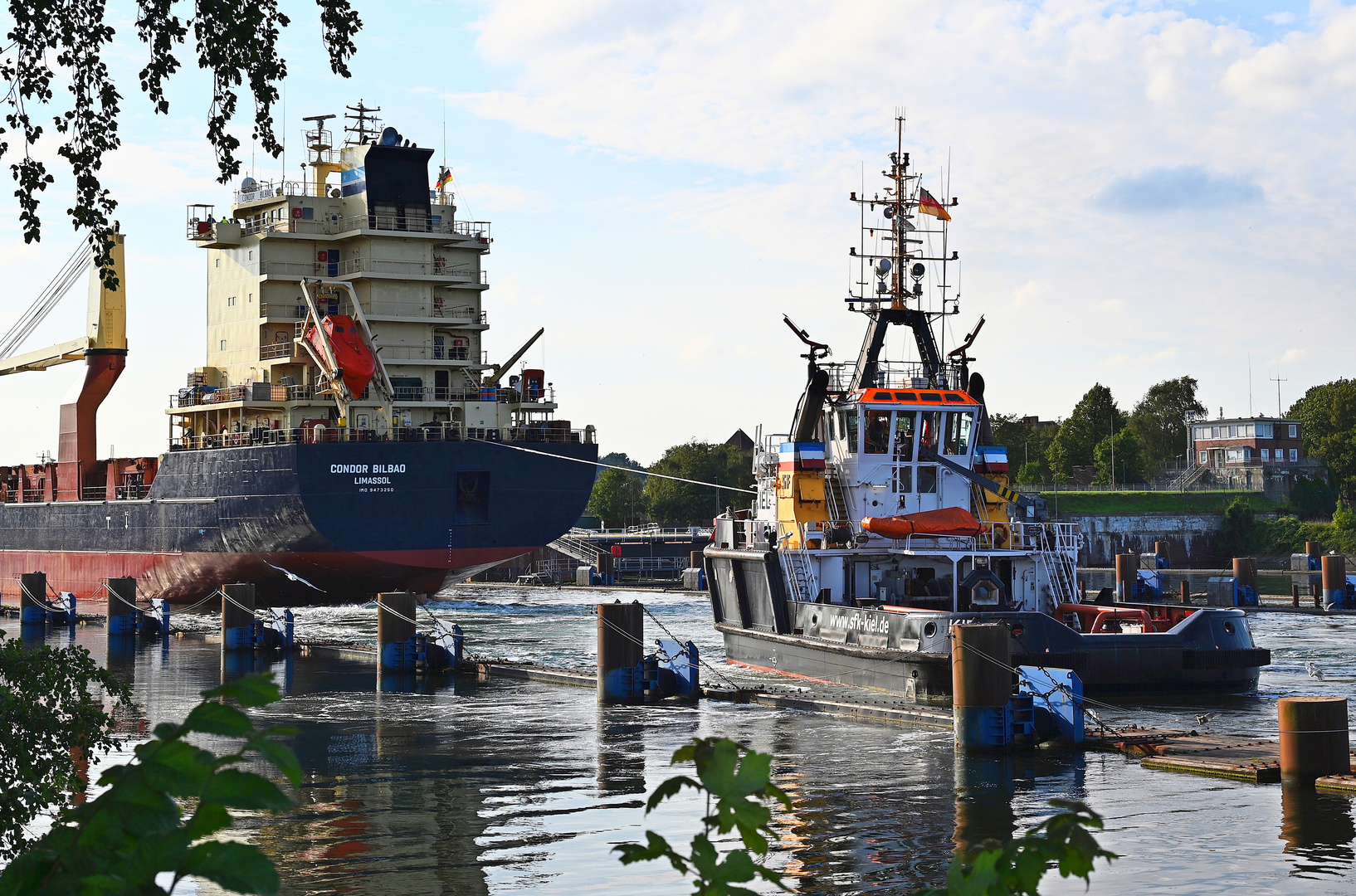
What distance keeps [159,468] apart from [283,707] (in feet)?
87.4

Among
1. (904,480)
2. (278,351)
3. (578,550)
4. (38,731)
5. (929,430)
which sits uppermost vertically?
(278,351)

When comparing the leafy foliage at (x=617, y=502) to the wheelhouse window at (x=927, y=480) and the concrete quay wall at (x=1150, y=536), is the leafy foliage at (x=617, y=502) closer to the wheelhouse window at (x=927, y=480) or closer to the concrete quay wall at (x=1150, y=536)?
the concrete quay wall at (x=1150, y=536)

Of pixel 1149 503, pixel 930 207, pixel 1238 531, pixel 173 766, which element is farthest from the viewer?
pixel 1149 503

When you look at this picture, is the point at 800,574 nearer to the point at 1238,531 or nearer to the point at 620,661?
the point at 620,661

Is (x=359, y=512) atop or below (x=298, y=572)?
→ atop

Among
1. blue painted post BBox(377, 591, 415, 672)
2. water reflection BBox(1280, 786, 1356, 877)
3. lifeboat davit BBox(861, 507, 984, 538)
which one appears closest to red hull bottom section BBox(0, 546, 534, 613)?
blue painted post BBox(377, 591, 415, 672)

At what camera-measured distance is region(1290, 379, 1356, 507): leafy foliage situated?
98.1m

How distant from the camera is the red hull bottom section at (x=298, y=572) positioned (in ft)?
142

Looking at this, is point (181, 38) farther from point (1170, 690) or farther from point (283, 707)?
point (1170, 690)

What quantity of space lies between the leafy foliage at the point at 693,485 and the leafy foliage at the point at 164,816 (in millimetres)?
99701

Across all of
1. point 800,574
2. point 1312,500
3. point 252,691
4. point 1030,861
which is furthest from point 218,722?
point 1312,500

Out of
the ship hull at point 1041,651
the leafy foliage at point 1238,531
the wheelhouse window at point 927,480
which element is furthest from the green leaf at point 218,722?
the leafy foliage at point 1238,531

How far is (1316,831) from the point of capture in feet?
46.7

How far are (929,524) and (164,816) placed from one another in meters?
23.8
